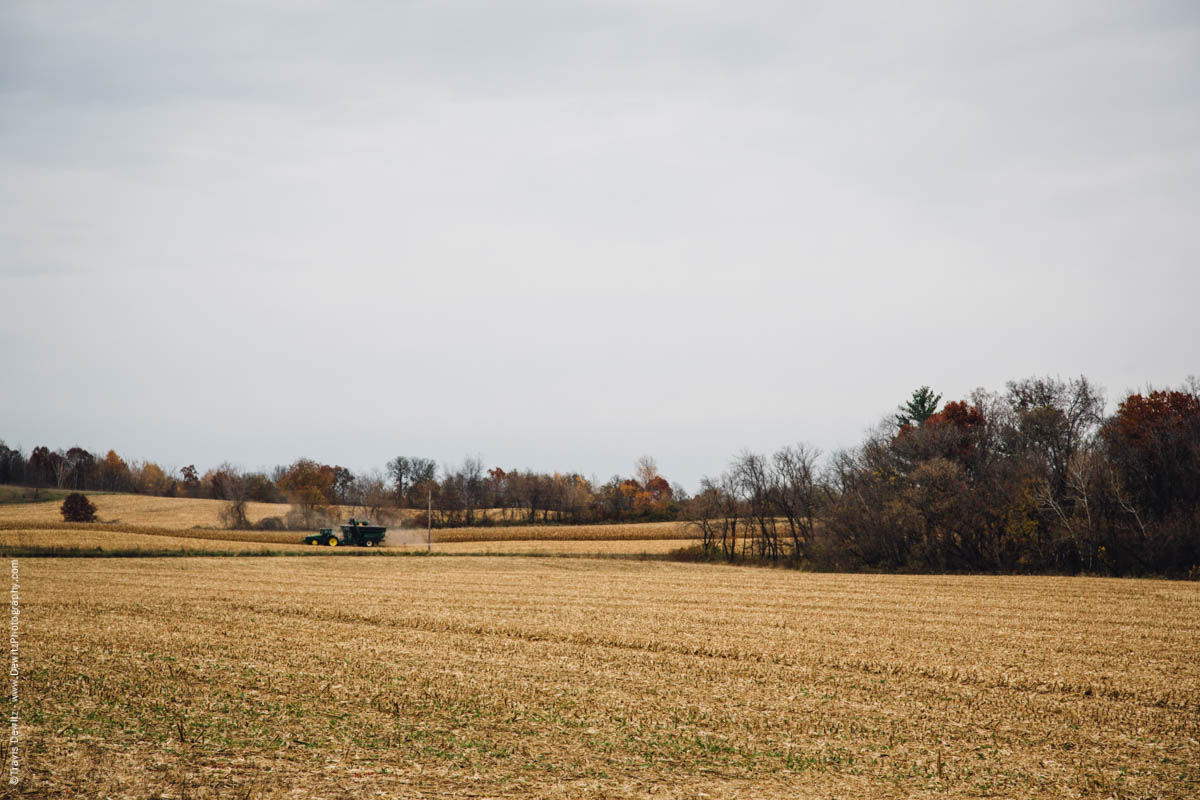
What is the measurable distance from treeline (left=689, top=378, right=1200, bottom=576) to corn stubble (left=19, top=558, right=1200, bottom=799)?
18997 mm

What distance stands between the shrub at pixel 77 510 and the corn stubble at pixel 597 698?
196ft

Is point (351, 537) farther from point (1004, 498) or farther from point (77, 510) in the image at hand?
point (1004, 498)

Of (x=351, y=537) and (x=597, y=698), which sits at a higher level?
(x=597, y=698)

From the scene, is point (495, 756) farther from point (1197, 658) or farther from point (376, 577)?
point (376, 577)

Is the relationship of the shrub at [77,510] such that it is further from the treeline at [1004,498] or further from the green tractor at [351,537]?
the treeline at [1004,498]

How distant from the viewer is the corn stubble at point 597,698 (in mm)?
10688

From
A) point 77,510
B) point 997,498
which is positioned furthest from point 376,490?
point 997,498

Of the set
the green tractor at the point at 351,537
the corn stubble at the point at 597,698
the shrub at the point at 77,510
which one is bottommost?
the green tractor at the point at 351,537

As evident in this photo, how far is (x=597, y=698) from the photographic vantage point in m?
15.0

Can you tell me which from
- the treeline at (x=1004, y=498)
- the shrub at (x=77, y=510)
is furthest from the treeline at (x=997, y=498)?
the shrub at (x=77, y=510)

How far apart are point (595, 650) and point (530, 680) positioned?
12.4 feet

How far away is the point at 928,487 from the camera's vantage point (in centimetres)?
5228

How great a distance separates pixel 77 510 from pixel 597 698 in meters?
82.2

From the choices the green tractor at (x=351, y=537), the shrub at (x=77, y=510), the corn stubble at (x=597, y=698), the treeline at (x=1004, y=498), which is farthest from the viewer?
the shrub at (x=77, y=510)
